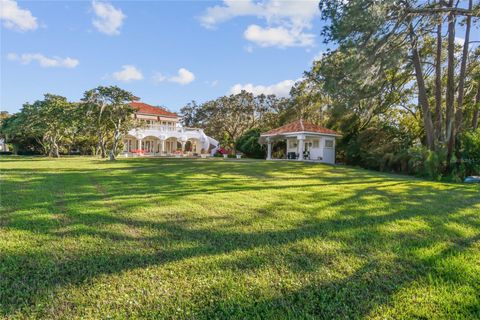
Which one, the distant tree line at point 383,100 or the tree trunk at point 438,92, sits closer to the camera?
the distant tree line at point 383,100

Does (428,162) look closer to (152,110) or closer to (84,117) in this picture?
(84,117)

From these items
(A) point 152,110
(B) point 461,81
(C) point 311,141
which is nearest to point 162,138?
(A) point 152,110

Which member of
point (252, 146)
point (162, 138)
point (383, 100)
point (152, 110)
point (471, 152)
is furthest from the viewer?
point (152, 110)

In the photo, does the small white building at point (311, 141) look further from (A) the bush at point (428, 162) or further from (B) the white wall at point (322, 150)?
(A) the bush at point (428, 162)

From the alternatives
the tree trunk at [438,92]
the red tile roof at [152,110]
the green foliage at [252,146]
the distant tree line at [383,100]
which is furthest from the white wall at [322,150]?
the red tile roof at [152,110]

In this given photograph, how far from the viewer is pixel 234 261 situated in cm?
353

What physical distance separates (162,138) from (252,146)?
40.0 ft

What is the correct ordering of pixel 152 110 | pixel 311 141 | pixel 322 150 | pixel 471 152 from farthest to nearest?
A: pixel 152 110
pixel 311 141
pixel 322 150
pixel 471 152

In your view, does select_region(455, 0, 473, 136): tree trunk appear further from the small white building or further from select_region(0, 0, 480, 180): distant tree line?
the small white building

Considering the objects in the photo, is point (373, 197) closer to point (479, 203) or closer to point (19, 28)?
point (479, 203)

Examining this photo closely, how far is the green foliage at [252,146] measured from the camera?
3441 cm

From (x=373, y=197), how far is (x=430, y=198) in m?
1.68

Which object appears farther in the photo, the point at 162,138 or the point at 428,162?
the point at 162,138

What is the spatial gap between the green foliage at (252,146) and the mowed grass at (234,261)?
2802cm
